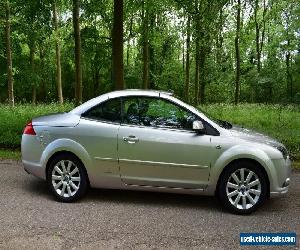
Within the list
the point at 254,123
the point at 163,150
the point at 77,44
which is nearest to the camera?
the point at 163,150

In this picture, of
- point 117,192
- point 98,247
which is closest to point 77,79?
point 117,192

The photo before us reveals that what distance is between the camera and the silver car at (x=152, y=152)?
6844 mm

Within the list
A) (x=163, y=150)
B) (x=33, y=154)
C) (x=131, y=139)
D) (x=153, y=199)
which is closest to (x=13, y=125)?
(x=33, y=154)

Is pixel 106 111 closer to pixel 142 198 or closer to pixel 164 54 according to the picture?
pixel 142 198

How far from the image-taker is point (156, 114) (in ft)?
23.7

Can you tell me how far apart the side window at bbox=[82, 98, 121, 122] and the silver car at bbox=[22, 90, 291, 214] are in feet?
0.05

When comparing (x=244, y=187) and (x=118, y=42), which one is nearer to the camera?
(x=244, y=187)

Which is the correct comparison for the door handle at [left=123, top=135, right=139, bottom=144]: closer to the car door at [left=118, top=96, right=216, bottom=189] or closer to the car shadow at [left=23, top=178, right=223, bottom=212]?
the car door at [left=118, top=96, right=216, bottom=189]

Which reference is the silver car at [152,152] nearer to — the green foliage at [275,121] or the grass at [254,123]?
the grass at [254,123]

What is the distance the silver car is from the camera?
6.84 metres

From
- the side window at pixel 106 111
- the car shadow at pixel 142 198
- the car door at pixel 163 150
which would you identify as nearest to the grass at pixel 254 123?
the car shadow at pixel 142 198

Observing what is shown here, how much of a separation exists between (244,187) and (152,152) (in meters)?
1.50

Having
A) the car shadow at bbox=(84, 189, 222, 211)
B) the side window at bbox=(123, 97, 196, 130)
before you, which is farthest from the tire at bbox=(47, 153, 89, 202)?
the side window at bbox=(123, 97, 196, 130)

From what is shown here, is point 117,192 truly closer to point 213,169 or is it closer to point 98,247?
point 213,169
